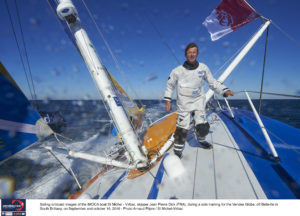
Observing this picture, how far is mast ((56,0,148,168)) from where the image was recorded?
8.54 ft

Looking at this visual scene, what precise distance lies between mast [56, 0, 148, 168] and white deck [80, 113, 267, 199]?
50cm

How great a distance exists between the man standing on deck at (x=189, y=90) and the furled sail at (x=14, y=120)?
2758 millimetres

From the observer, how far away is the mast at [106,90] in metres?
Result: 2.60

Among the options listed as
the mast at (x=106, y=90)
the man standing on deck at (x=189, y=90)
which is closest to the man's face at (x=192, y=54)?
the man standing on deck at (x=189, y=90)

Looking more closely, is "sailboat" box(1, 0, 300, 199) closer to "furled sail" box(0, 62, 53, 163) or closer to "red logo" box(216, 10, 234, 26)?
"furled sail" box(0, 62, 53, 163)

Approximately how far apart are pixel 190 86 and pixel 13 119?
3337 millimetres

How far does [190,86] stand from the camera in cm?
254

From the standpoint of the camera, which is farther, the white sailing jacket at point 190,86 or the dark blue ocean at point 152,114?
the dark blue ocean at point 152,114

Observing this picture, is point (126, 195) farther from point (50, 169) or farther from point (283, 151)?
point (50, 169)

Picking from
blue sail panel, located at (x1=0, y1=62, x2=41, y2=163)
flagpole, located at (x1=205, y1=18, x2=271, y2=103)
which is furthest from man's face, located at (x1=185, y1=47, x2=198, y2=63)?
blue sail panel, located at (x1=0, y1=62, x2=41, y2=163)

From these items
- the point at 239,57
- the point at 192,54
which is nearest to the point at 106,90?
the point at 192,54

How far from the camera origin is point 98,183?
2.58 metres

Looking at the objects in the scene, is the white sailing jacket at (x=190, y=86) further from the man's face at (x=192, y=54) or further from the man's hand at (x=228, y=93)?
the man's face at (x=192, y=54)
